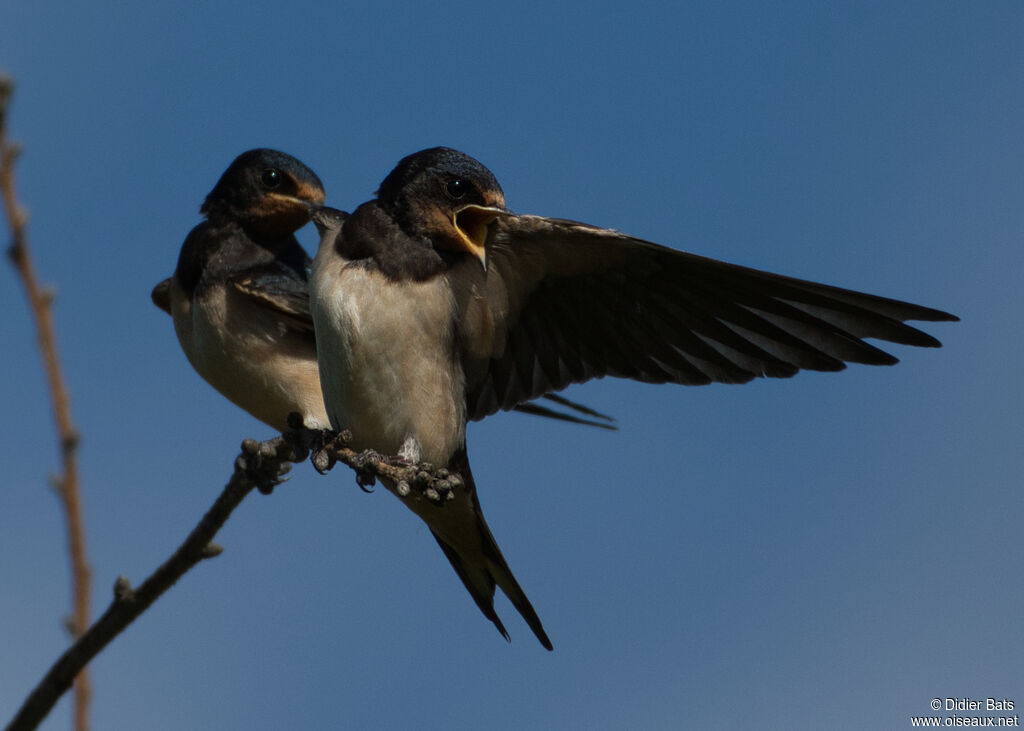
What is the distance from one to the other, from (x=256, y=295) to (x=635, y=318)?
142 centimetres

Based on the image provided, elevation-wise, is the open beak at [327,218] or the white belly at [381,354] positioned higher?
the open beak at [327,218]

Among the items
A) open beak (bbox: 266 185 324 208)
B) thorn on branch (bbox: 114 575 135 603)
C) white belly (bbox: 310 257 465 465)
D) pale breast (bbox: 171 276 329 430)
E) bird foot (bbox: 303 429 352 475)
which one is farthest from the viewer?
open beak (bbox: 266 185 324 208)

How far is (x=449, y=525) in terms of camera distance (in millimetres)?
3639

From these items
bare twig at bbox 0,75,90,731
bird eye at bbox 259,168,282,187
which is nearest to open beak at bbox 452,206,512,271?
bird eye at bbox 259,168,282,187

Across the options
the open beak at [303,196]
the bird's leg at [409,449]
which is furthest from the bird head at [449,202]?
the open beak at [303,196]

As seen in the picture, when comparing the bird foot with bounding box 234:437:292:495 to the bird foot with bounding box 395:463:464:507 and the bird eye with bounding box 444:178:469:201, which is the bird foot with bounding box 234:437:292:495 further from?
the bird eye with bounding box 444:178:469:201

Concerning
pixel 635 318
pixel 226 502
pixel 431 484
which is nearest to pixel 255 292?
pixel 635 318

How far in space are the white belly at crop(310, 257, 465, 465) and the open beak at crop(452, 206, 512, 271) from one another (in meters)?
0.14

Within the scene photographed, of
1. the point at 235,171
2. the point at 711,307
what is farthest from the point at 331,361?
the point at 235,171

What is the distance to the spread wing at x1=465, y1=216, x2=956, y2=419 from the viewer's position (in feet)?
10.9

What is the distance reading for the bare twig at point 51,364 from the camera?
0.93 meters

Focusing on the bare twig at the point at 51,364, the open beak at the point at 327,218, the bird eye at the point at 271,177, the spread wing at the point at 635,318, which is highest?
the bird eye at the point at 271,177

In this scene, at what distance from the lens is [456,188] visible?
11.0 ft

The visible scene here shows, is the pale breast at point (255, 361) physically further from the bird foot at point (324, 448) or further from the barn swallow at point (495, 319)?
the bird foot at point (324, 448)
